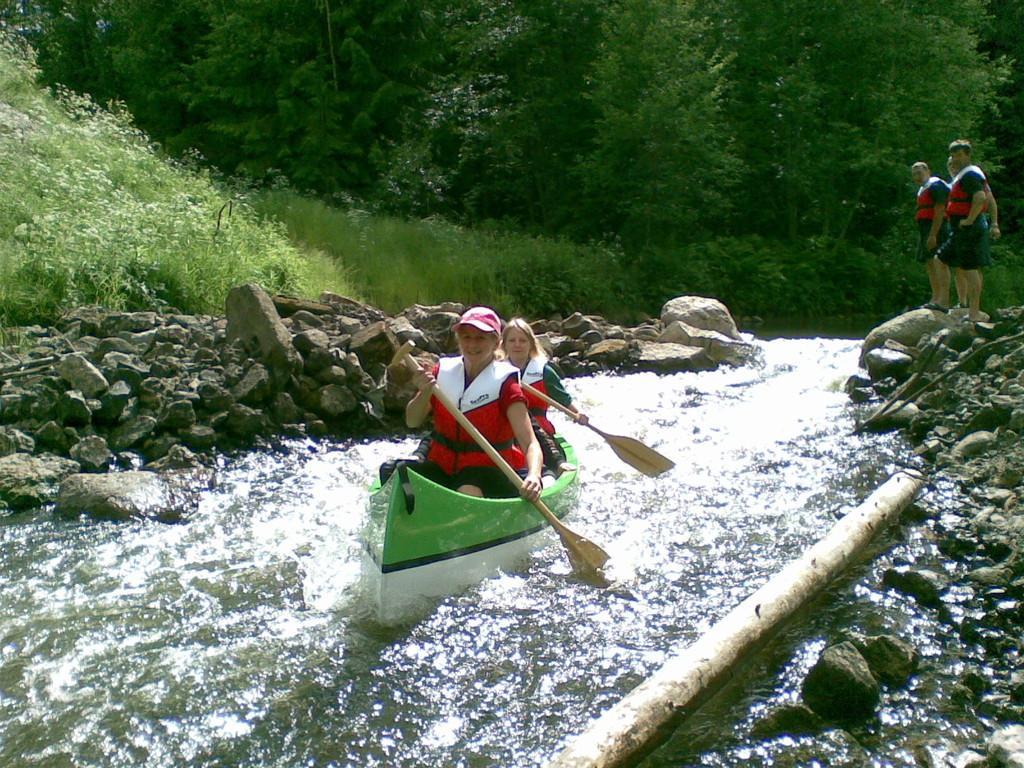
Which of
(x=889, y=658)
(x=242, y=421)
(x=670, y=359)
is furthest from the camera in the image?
(x=670, y=359)

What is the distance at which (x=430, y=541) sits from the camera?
171 inches

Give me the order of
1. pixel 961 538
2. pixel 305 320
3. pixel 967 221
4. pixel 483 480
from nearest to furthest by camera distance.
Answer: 1. pixel 961 538
2. pixel 483 480
3. pixel 305 320
4. pixel 967 221

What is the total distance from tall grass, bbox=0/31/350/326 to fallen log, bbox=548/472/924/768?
6791 millimetres

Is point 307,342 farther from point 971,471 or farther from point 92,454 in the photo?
point 971,471

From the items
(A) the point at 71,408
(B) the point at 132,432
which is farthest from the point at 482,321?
(A) the point at 71,408

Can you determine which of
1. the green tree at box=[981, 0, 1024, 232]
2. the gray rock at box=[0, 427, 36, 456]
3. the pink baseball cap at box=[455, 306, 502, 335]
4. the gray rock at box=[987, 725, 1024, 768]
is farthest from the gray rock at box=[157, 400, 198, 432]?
the green tree at box=[981, 0, 1024, 232]

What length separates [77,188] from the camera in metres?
10.2

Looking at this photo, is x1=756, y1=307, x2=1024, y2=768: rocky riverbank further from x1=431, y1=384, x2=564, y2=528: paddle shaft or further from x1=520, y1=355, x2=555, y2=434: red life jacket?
x1=520, y1=355, x2=555, y2=434: red life jacket

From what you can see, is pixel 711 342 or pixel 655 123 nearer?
pixel 711 342

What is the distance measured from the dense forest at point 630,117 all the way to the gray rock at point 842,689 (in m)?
13.7

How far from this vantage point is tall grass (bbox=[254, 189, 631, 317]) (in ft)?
41.5

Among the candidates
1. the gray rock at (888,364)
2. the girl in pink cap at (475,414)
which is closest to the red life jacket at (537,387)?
the girl in pink cap at (475,414)

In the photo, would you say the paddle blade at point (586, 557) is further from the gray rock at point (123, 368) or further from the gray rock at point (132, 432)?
the gray rock at point (123, 368)

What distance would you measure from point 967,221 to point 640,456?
473 centimetres
